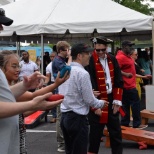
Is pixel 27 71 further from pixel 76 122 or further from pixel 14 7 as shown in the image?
pixel 76 122

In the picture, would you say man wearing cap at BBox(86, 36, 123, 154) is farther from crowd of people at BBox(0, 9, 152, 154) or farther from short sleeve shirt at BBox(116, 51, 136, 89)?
short sleeve shirt at BBox(116, 51, 136, 89)

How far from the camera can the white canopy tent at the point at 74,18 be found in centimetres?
1205

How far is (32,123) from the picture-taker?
404 inches

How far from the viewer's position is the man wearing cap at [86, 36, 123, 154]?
5.96 m

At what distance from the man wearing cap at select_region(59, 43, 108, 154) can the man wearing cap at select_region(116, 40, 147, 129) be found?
404cm

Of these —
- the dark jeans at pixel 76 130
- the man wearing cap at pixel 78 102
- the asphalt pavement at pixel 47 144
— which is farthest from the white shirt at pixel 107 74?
the asphalt pavement at pixel 47 144

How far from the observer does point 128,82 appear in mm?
9547

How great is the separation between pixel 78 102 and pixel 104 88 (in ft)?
2.58

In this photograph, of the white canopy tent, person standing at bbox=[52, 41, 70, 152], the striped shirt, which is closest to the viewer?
the striped shirt

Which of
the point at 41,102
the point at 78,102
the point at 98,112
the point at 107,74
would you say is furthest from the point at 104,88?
the point at 41,102

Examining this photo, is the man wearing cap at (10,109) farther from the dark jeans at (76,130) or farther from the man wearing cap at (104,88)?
the man wearing cap at (104,88)

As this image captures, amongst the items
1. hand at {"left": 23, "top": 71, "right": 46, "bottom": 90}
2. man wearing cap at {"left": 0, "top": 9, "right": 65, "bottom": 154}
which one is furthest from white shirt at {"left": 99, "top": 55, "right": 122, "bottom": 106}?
man wearing cap at {"left": 0, "top": 9, "right": 65, "bottom": 154}

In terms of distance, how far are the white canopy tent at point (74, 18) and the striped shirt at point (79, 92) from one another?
6.86 metres

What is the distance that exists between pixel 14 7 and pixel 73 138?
9920mm
